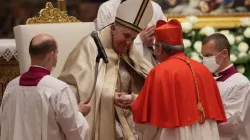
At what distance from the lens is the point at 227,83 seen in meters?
5.06

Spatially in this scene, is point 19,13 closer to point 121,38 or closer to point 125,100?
point 121,38

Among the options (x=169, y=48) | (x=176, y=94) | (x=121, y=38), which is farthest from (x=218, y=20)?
(x=176, y=94)

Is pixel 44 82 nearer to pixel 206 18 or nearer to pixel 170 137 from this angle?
pixel 170 137

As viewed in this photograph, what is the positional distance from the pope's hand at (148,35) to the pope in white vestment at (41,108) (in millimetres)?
1430

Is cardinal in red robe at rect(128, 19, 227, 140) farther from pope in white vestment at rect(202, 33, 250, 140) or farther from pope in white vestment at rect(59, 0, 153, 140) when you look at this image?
pope in white vestment at rect(59, 0, 153, 140)

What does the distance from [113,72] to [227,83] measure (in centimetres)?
99

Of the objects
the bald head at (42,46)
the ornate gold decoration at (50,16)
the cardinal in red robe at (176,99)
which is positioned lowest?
the cardinal in red robe at (176,99)

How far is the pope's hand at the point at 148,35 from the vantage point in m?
5.61

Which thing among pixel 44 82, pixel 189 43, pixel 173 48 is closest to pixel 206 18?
pixel 189 43

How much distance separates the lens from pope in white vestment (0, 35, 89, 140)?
14.0 ft

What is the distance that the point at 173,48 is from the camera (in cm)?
447

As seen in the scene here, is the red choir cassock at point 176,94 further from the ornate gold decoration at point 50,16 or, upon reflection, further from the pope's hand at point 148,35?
the ornate gold decoration at point 50,16

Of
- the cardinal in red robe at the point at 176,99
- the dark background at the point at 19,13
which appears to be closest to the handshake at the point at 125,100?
the cardinal in red robe at the point at 176,99

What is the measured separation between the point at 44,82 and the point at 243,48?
3.22 metres
